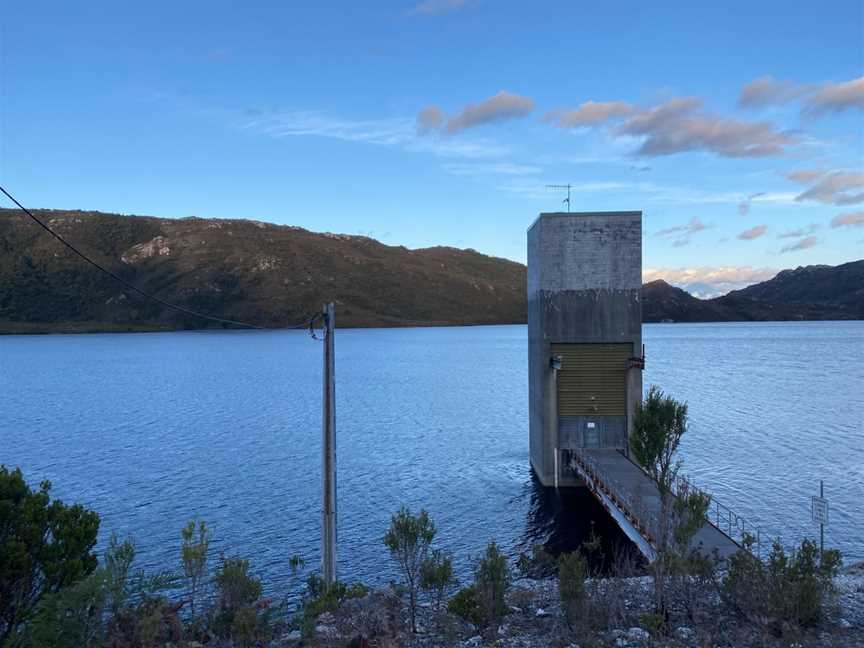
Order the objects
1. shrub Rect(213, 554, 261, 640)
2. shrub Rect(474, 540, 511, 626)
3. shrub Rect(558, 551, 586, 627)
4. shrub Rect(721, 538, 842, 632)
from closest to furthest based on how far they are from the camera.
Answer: shrub Rect(721, 538, 842, 632), shrub Rect(213, 554, 261, 640), shrub Rect(558, 551, 586, 627), shrub Rect(474, 540, 511, 626)

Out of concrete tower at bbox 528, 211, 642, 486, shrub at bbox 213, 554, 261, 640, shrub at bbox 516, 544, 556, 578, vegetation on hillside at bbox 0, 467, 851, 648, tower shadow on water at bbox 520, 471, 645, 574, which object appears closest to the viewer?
vegetation on hillside at bbox 0, 467, 851, 648

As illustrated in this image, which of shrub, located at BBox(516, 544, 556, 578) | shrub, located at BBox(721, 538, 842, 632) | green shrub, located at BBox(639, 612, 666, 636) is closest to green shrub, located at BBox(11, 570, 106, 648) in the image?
green shrub, located at BBox(639, 612, 666, 636)

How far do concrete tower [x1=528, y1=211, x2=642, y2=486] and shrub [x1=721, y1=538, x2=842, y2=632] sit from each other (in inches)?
803

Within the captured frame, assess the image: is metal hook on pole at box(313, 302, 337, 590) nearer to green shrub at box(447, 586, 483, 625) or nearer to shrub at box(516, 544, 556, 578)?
green shrub at box(447, 586, 483, 625)

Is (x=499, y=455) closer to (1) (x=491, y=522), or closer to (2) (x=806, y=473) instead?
(1) (x=491, y=522)

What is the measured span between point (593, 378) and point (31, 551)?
27.7 meters

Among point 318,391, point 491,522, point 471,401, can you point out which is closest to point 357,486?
point 491,522

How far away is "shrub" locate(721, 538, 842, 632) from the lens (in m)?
14.5

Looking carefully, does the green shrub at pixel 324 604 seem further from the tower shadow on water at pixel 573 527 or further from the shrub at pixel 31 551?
the tower shadow on water at pixel 573 527

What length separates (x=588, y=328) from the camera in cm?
3634

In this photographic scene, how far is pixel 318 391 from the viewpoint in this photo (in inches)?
3588

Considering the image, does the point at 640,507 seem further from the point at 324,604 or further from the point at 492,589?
the point at 324,604

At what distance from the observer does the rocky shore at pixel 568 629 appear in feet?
45.4

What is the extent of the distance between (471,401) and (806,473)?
4010cm
